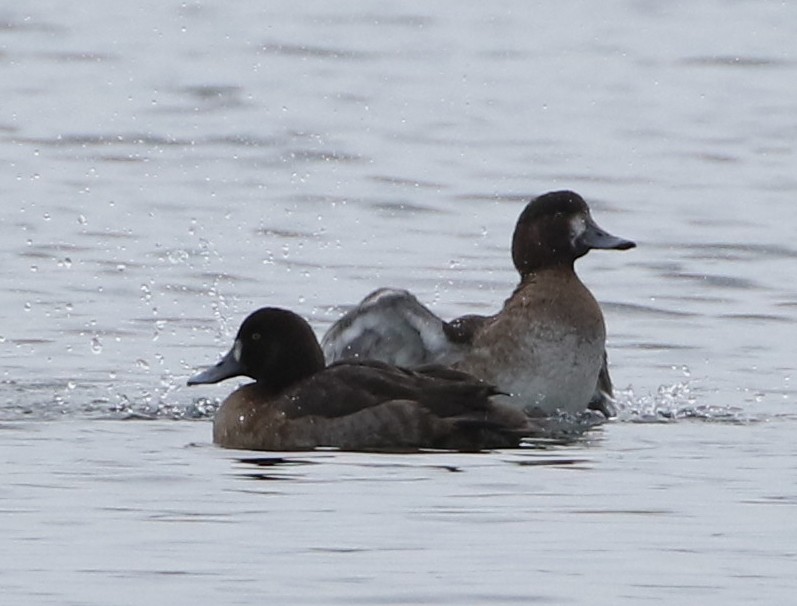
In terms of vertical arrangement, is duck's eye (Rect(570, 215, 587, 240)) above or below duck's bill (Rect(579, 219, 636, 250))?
above

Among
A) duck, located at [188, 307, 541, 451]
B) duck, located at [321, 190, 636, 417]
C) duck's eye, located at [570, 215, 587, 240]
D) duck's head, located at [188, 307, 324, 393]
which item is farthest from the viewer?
duck's eye, located at [570, 215, 587, 240]

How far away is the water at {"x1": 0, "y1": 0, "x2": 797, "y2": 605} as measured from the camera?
9.35 m

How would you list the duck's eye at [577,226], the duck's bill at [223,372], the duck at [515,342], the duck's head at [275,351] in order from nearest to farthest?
the duck's head at [275,351] < the duck's bill at [223,372] < the duck at [515,342] < the duck's eye at [577,226]

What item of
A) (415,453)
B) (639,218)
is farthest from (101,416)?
(639,218)

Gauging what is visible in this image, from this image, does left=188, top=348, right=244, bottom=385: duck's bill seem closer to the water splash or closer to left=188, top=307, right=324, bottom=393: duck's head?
left=188, top=307, right=324, bottom=393: duck's head

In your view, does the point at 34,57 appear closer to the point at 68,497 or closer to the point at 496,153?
the point at 496,153

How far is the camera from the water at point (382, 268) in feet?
30.7

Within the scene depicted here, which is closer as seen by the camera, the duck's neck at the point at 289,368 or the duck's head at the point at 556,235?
the duck's neck at the point at 289,368

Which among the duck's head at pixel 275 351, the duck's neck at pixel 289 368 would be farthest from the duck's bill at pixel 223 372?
the duck's neck at pixel 289 368

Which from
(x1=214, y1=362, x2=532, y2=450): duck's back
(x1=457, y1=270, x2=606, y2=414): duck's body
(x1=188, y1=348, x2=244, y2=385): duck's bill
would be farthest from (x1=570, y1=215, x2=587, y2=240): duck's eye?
(x1=188, y1=348, x2=244, y2=385): duck's bill

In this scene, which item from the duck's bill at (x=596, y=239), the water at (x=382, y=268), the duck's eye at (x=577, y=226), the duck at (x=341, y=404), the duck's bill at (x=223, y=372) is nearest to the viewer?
the water at (x=382, y=268)

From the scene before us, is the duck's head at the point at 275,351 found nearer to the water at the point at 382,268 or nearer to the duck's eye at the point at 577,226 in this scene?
the water at the point at 382,268

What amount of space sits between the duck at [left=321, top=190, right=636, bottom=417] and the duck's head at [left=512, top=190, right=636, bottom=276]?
147 millimetres

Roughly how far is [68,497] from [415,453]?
187cm
